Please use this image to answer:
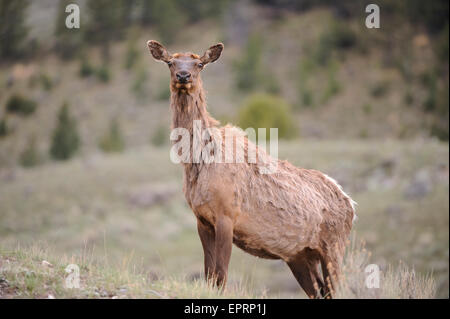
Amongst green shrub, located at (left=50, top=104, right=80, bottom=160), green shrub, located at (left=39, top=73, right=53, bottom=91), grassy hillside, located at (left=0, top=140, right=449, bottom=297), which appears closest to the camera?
grassy hillside, located at (left=0, top=140, right=449, bottom=297)

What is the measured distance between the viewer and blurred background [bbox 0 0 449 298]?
27.3m

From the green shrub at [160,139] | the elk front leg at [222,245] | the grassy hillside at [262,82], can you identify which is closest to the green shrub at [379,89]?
the grassy hillside at [262,82]

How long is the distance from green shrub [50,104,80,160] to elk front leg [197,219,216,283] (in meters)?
49.8

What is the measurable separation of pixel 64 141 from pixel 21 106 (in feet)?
64.2

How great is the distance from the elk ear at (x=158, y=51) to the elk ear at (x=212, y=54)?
1.85 feet

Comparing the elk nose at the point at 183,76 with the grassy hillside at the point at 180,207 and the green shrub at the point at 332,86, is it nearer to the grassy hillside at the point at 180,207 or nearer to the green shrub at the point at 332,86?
the grassy hillside at the point at 180,207

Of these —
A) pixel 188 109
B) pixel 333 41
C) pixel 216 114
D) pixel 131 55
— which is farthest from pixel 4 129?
pixel 188 109

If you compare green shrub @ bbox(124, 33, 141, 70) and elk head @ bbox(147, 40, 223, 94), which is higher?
green shrub @ bbox(124, 33, 141, 70)

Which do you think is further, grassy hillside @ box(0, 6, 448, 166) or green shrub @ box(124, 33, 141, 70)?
green shrub @ box(124, 33, 141, 70)

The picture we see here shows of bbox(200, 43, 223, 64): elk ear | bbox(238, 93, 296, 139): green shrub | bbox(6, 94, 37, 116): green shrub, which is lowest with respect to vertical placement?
bbox(200, 43, 223, 64): elk ear

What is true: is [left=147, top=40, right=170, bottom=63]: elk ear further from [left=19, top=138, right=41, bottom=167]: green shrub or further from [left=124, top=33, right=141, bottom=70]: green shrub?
[left=124, top=33, right=141, bottom=70]: green shrub

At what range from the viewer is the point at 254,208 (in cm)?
749

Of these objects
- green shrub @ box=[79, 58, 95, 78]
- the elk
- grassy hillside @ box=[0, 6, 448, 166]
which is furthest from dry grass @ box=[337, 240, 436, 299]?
green shrub @ box=[79, 58, 95, 78]

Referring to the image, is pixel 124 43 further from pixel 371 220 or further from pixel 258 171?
pixel 258 171
